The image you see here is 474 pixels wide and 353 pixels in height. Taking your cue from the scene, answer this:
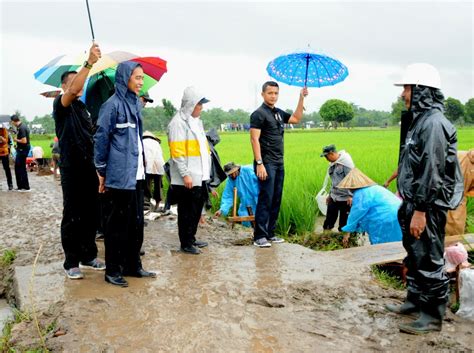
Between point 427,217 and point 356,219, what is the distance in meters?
2.16

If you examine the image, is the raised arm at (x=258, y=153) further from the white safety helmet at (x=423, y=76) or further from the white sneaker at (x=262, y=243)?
the white safety helmet at (x=423, y=76)

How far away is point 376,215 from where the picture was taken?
4809 millimetres

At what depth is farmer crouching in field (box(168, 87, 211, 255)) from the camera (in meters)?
4.19

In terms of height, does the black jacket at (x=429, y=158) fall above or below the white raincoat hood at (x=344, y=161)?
above

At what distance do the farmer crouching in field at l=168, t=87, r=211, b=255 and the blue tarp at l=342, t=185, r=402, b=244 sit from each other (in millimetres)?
1617

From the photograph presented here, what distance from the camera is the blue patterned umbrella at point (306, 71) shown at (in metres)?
4.98

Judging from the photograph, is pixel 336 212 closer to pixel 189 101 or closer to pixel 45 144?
pixel 189 101

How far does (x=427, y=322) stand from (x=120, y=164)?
233 centimetres

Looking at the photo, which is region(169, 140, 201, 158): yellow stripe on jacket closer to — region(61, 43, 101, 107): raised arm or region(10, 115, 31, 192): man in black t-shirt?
region(61, 43, 101, 107): raised arm

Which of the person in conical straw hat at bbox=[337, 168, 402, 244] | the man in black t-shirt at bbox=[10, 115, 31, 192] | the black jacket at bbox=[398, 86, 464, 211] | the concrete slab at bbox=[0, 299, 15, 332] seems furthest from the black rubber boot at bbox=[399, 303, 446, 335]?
the man in black t-shirt at bbox=[10, 115, 31, 192]

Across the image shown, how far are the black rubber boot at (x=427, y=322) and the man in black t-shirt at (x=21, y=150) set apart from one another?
9156 mm

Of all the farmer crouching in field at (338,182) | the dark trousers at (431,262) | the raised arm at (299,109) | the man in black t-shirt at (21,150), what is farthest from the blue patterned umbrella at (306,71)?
the man in black t-shirt at (21,150)

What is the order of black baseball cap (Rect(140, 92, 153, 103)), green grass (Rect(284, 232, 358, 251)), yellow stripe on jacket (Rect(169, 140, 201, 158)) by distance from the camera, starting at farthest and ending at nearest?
green grass (Rect(284, 232, 358, 251))
black baseball cap (Rect(140, 92, 153, 103))
yellow stripe on jacket (Rect(169, 140, 201, 158))

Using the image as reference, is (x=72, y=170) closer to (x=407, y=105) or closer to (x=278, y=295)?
(x=278, y=295)
